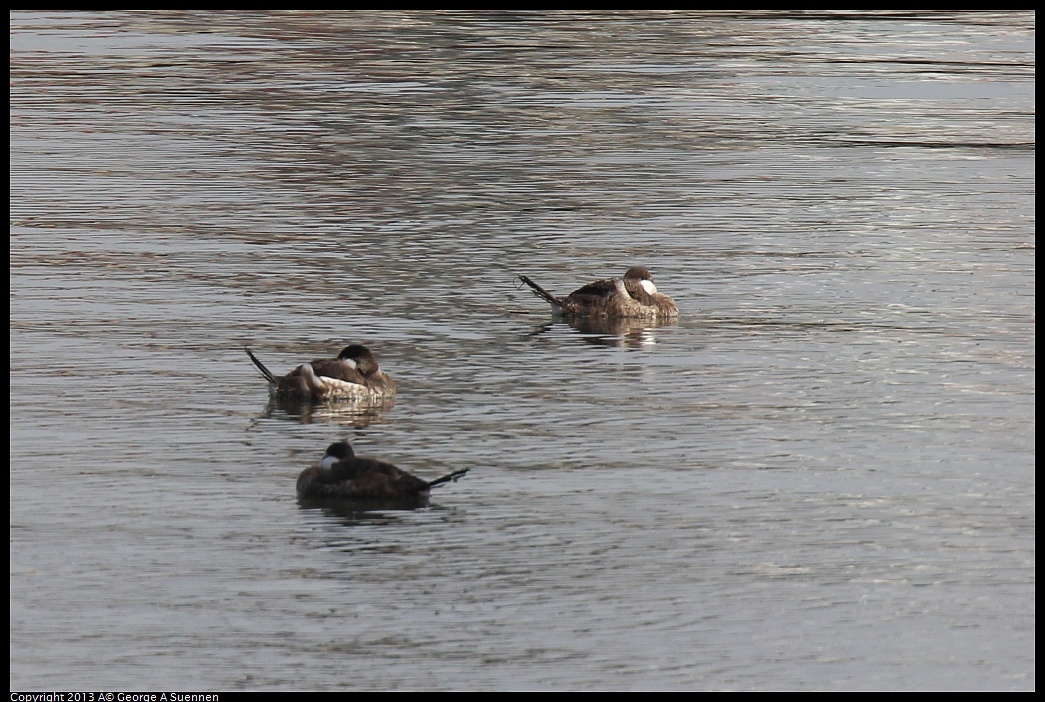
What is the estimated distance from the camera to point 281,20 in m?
60.4

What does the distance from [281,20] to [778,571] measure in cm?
4878

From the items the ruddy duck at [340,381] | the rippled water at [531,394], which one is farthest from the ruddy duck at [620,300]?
the ruddy duck at [340,381]

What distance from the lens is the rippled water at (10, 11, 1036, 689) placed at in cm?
1241

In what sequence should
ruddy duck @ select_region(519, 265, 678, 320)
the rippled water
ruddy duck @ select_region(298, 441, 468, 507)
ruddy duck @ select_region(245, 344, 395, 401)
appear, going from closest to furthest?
1. the rippled water
2. ruddy duck @ select_region(298, 441, 468, 507)
3. ruddy duck @ select_region(245, 344, 395, 401)
4. ruddy duck @ select_region(519, 265, 678, 320)

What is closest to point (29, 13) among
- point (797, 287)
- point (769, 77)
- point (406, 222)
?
point (769, 77)

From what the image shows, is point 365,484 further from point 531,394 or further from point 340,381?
point 531,394

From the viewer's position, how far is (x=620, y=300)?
2169 centimetres

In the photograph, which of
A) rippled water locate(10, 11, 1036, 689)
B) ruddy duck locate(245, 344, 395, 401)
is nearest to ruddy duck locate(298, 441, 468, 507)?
rippled water locate(10, 11, 1036, 689)

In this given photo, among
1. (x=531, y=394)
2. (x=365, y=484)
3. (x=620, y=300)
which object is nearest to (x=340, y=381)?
(x=531, y=394)

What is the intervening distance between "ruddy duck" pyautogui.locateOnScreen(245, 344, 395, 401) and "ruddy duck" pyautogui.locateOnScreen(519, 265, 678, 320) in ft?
12.6

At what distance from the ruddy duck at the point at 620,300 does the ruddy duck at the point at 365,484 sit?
688cm

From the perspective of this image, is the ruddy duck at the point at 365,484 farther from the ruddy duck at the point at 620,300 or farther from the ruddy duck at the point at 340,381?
the ruddy duck at the point at 620,300

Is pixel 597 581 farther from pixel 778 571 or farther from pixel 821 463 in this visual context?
pixel 821 463

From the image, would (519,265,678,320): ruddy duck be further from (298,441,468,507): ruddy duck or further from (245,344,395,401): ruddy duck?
(298,441,468,507): ruddy duck
